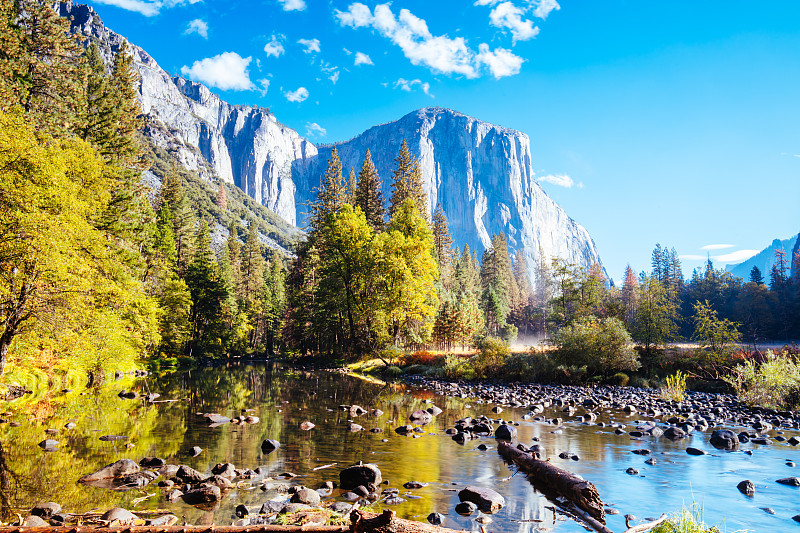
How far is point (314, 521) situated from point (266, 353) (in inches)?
2695

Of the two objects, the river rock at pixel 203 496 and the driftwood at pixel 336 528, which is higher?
the driftwood at pixel 336 528

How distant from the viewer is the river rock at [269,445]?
1010 centimetres

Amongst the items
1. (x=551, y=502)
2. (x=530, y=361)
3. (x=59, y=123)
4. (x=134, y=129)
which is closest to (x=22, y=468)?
(x=551, y=502)

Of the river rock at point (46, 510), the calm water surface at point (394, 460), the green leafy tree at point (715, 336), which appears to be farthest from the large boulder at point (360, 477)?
the green leafy tree at point (715, 336)

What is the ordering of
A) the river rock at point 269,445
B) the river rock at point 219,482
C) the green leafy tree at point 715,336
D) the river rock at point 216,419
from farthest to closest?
the green leafy tree at point 715,336 < the river rock at point 216,419 < the river rock at point 269,445 < the river rock at point 219,482

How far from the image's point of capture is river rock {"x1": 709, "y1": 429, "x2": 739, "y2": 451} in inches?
431

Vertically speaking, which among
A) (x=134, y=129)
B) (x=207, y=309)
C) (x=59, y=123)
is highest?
(x=134, y=129)

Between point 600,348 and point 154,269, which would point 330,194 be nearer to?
point 154,269

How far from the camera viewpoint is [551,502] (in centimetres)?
688

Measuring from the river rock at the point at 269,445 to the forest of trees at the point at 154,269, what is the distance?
38.2 feet

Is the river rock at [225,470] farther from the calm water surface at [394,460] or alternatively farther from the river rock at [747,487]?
the river rock at [747,487]

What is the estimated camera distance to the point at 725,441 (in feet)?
36.4

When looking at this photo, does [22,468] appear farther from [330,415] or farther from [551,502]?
[551,502]

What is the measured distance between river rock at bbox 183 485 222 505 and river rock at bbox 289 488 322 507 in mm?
1281
